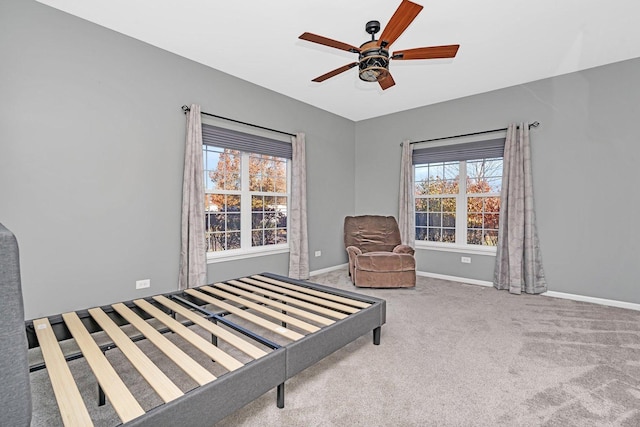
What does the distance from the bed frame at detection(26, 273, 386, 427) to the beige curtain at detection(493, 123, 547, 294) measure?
248 centimetres

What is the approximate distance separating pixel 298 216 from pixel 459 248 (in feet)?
7.97

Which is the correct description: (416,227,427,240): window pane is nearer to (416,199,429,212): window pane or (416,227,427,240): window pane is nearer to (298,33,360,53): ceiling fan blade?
(416,199,429,212): window pane

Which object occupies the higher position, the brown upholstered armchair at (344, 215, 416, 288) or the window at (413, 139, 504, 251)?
the window at (413, 139, 504, 251)

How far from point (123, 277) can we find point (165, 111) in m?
1.72

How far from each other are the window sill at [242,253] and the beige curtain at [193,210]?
290mm

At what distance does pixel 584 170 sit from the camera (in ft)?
11.9

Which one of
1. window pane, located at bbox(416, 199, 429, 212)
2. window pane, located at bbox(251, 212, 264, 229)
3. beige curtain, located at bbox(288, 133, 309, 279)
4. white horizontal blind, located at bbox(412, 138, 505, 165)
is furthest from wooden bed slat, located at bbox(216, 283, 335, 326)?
white horizontal blind, located at bbox(412, 138, 505, 165)

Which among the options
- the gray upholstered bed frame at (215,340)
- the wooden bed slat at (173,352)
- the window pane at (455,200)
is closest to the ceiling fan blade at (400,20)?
the gray upholstered bed frame at (215,340)

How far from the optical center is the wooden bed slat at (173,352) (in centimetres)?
139

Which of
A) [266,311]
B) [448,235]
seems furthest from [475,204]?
[266,311]

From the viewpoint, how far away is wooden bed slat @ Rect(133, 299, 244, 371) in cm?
151

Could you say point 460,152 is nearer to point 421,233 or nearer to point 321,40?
point 421,233

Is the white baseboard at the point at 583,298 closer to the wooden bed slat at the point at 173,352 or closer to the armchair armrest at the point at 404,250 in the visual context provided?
the armchair armrest at the point at 404,250

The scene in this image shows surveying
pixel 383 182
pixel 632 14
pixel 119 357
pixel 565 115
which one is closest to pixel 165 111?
pixel 119 357
